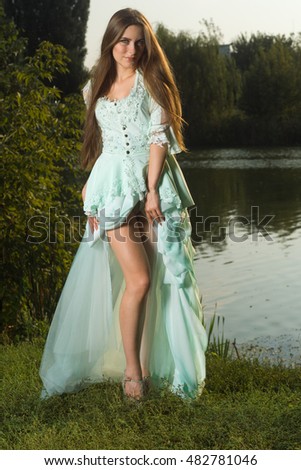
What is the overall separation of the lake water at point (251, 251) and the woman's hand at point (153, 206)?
9.26ft

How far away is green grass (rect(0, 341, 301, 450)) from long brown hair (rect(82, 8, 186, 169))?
3.48ft

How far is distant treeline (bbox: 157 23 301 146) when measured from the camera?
75.8 ft

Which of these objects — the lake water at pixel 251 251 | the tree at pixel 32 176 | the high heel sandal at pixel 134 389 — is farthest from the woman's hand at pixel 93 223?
the lake water at pixel 251 251

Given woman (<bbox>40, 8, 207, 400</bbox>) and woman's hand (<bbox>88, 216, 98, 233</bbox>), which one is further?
woman's hand (<bbox>88, 216, 98, 233</bbox>)

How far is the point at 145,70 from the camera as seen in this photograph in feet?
11.1

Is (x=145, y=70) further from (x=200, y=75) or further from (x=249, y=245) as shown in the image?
(x=200, y=75)

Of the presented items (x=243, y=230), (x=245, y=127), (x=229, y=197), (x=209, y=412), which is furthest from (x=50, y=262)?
(x=245, y=127)

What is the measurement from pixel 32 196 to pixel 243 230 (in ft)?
20.7

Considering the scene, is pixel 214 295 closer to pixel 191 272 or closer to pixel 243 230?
pixel 243 230

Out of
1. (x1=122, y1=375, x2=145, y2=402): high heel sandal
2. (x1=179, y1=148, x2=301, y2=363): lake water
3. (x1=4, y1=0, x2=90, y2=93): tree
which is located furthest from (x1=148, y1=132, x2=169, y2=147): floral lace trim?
(x1=4, y1=0, x2=90, y2=93): tree

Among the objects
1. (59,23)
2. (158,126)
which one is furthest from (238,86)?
(158,126)

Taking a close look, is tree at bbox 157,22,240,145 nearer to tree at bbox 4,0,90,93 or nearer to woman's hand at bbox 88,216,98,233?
tree at bbox 4,0,90,93

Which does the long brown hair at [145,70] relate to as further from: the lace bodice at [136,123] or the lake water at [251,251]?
the lake water at [251,251]

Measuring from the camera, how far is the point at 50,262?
6.07 meters
